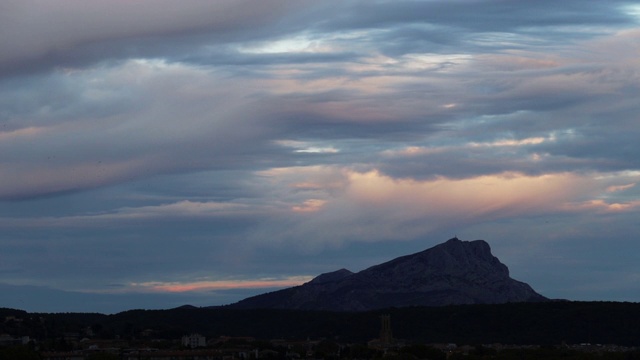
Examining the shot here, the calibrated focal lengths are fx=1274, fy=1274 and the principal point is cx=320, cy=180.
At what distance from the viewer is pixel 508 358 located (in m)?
188

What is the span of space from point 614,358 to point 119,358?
73586mm

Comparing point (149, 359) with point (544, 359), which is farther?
point (149, 359)

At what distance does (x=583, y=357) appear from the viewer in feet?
610

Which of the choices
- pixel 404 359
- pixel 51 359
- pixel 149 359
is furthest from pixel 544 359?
pixel 51 359

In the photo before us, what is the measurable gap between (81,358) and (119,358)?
8831 millimetres

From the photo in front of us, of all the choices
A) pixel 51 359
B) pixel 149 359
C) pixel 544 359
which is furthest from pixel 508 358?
pixel 51 359

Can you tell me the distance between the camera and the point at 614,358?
7387 inches

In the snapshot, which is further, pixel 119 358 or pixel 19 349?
pixel 119 358

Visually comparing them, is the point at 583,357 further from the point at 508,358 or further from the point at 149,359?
the point at 149,359

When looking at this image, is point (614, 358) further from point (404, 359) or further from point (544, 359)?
point (404, 359)

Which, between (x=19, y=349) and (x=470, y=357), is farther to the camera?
(x=470, y=357)

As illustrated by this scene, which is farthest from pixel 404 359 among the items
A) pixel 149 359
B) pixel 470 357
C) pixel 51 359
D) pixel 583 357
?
pixel 51 359

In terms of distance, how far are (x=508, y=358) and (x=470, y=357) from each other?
1079cm

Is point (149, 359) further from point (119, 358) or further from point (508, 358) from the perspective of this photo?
point (508, 358)
